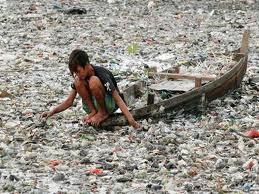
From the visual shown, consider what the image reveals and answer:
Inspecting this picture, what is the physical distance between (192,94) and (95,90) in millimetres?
1490

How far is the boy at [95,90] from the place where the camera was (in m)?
7.37

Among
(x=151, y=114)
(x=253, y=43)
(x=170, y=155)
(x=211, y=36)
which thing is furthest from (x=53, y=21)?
(x=170, y=155)

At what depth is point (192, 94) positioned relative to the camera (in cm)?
841

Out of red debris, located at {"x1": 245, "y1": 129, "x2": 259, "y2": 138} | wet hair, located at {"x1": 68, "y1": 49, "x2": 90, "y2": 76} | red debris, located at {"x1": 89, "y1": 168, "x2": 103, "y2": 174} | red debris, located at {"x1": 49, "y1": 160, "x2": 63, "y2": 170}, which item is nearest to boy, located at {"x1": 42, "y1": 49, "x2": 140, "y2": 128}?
wet hair, located at {"x1": 68, "y1": 49, "x2": 90, "y2": 76}

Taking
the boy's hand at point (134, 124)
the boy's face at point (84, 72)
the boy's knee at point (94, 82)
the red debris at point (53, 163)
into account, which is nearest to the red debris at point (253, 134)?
the boy's hand at point (134, 124)

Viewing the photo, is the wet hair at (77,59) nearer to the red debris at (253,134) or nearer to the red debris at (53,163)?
the red debris at (53,163)

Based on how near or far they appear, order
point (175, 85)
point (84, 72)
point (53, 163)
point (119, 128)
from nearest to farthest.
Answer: point (53, 163) → point (84, 72) → point (119, 128) → point (175, 85)

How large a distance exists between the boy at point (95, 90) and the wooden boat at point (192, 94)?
0.42 feet

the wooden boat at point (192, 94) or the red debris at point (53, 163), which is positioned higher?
the wooden boat at point (192, 94)

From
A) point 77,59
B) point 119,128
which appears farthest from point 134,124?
point 77,59

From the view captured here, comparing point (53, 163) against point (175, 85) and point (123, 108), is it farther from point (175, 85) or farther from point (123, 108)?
point (175, 85)

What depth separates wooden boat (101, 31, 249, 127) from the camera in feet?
25.7

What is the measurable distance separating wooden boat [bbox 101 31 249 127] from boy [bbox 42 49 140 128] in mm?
127

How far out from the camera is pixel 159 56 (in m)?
12.9
